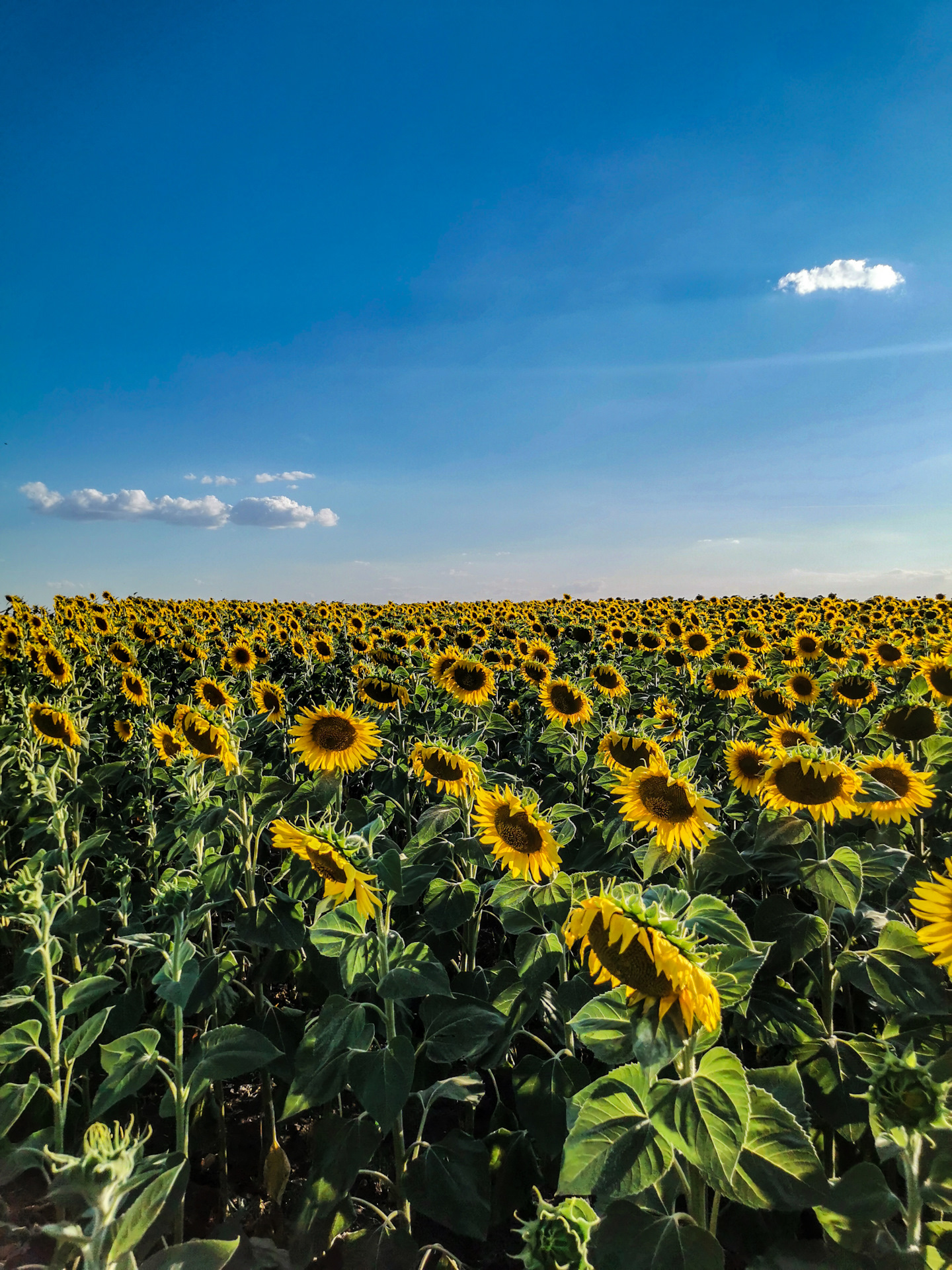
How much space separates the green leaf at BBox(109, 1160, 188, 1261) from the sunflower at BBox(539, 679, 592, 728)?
488cm

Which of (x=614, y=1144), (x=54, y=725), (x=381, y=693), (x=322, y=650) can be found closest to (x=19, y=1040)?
(x=614, y=1144)

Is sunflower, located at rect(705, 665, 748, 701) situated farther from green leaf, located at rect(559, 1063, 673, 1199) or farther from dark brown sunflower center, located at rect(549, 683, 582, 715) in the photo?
green leaf, located at rect(559, 1063, 673, 1199)

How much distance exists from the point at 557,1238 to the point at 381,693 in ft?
16.6

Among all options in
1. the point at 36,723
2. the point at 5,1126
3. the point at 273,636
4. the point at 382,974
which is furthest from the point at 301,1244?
the point at 273,636

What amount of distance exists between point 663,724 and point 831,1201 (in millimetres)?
4712

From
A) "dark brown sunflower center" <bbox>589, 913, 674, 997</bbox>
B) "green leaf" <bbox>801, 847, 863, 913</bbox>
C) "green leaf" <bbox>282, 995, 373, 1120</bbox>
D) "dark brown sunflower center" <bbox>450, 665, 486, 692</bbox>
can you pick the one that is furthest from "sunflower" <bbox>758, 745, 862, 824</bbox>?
"dark brown sunflower center" <bbox>450, 665, 486, 692</bbox>

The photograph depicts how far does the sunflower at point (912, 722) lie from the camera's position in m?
4.73

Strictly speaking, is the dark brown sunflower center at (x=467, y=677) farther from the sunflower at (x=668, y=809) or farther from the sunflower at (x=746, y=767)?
the sunflower at (x=668, y=809)

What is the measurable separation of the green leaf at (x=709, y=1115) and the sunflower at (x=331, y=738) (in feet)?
10.0

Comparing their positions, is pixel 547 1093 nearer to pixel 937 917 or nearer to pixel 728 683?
pixel 937 917

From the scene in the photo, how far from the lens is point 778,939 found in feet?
9.93

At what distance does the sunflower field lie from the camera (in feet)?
5.88

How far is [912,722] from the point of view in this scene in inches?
188

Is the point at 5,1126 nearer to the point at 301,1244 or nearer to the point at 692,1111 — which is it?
the point at 301,1244
